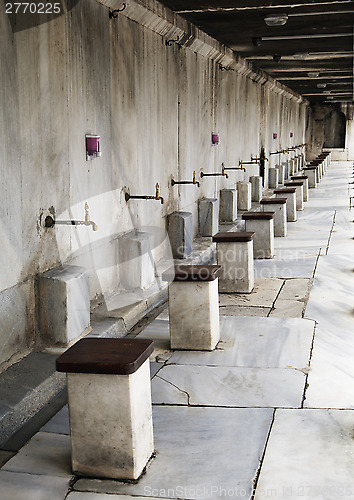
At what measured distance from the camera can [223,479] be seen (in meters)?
4.04

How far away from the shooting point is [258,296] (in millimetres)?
8672

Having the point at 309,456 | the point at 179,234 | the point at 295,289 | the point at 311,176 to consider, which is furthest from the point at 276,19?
the point at 311,176

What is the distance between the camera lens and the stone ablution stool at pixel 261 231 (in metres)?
11.1

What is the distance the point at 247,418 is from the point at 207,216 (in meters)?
7.76

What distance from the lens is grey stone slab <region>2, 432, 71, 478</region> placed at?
4215 mm

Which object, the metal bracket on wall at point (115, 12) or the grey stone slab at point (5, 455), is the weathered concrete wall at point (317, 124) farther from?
the grey stone slab at point (5, 455)

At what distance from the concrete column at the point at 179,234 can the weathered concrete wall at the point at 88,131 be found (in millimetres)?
296

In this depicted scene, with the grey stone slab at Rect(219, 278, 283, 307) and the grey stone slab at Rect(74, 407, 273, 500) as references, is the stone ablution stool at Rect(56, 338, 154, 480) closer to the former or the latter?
the grey stone slab at Rect(74, 407, 273, 500)

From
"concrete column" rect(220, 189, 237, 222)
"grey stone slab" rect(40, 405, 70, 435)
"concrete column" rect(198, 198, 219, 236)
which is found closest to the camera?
"grey stone slab" rect(40, 405, 70, 435)

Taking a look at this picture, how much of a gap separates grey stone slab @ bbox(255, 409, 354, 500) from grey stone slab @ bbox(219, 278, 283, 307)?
3356 millimetres

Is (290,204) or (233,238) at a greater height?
(233,238)

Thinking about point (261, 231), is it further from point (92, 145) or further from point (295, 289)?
point (92, 145)

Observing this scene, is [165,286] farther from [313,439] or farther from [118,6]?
[313,439]

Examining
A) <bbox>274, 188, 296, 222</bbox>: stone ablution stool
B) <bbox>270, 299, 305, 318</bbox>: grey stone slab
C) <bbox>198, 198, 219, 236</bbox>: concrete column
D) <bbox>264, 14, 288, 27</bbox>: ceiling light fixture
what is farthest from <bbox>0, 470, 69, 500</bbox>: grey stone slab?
<bbox>274, 188, 296, 222</bbox>: stone ablution stool
